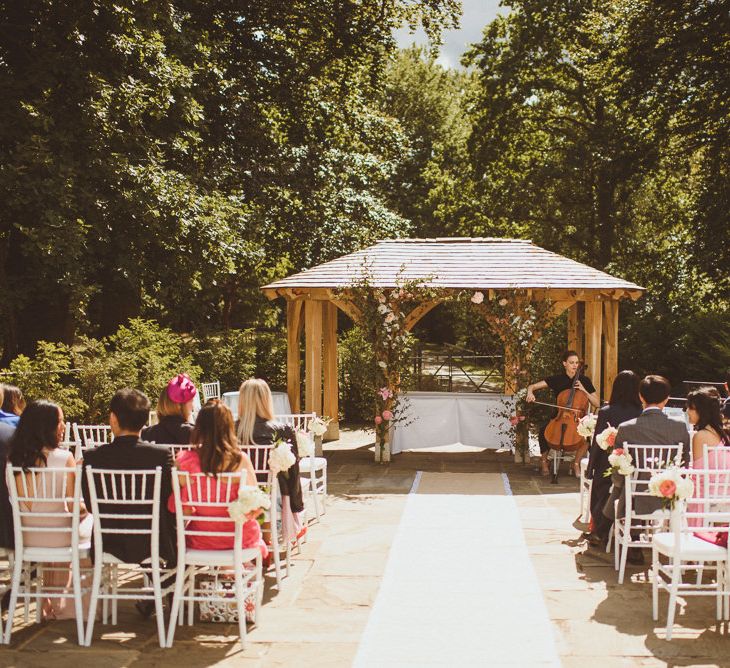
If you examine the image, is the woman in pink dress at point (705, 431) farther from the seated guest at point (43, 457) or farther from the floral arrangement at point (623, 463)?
the seated guest at point (43, 457)

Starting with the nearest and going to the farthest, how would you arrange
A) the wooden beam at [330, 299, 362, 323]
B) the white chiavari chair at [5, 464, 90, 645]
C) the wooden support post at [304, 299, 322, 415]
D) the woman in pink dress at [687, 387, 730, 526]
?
the white chiavari chair at [5, 464, 90, 645] < the woman in pink dress at [687, 387, 730, 526] < the wooden beam at [330, 299, 362, 323] < the wooden support post at [304, 299, 322, 415]

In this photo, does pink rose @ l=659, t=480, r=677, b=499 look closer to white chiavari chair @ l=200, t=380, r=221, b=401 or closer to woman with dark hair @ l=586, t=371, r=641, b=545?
woman with dark hair @ l=586, t=371, r=641, b=545

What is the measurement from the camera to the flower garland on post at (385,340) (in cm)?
1462

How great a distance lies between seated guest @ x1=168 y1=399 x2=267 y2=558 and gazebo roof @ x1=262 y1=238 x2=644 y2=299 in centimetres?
865

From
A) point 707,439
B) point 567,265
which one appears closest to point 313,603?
point 707,439

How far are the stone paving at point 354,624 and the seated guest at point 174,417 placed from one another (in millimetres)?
1356

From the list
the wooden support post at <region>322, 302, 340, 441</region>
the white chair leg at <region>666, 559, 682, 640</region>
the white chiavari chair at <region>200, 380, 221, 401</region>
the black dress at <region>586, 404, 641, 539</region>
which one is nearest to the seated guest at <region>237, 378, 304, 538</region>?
the black dress at <region>586, 404, 641, 539</region>

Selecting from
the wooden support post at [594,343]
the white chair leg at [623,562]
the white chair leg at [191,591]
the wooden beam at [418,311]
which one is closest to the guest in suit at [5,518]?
the white chair leg at [191,591]

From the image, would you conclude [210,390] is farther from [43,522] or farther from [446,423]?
[43,522]

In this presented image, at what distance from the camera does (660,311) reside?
2252 cm

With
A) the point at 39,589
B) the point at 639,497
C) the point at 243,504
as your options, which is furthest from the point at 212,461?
the point at 639,497

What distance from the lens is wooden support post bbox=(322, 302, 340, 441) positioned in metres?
17.6

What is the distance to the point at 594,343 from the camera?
1516cm

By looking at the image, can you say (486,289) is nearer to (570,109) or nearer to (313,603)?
(313,603)
